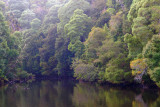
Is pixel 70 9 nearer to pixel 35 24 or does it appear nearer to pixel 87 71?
pixel 35 24

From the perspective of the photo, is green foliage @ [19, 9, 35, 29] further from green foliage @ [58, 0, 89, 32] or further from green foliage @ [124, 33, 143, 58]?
green foliage @ [124, 33, 143, 58]

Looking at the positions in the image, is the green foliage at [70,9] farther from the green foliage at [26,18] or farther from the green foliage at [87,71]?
the green foliage at [87,71]

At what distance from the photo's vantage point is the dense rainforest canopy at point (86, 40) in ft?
71.7

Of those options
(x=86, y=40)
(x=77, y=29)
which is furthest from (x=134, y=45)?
(x=77, y=29)

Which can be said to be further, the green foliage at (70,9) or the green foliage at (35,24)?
the green foliage at (35,24)

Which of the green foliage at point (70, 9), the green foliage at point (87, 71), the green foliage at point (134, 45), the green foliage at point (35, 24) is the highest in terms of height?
the green foliage at point (70, 9)

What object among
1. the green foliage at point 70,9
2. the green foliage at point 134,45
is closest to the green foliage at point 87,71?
the green foliage at point 134,45

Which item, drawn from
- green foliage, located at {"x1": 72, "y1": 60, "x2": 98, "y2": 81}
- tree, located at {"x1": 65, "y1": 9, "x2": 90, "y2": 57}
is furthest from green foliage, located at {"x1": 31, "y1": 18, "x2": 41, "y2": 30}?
green foliage, located at {"x1": 72, "y1": 60, "x2": 98, "y2": 81}

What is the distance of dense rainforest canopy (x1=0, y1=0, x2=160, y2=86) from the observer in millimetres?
21859

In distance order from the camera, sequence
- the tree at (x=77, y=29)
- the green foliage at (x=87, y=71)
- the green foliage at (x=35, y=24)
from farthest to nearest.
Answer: the green foliage at (x=35, y=24) → the tree at (x=77, y=29) → the green foliage at (x=87, y=71)

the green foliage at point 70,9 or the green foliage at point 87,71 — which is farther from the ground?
the green foliage at point 70,9

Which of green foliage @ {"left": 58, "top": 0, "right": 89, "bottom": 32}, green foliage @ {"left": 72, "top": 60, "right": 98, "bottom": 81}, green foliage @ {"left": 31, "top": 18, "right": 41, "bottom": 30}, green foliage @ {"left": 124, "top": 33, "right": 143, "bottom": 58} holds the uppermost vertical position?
green foliage @ {"left": 58, "top": 0, "right": 89, "bottom": 32}

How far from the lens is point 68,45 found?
131 ft

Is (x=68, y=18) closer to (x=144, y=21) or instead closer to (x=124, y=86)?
(x=124, y=86)
